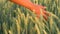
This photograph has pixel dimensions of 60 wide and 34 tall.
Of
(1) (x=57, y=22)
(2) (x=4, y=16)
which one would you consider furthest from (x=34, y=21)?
(2) (x=4, y=16)

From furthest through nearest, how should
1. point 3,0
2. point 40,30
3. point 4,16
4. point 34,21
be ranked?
1. point 3,0
2. point 4,16
3. point 34,21
4. point 40,30

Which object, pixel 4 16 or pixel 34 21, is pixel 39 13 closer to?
pixel 34 21

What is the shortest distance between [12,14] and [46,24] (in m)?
0.46

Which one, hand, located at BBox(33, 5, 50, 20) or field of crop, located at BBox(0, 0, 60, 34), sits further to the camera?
hand, located at BBox(33, 5, 50, 20)

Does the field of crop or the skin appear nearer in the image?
the field of crop

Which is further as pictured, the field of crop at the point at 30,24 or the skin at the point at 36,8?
the skin at the point at 36,8

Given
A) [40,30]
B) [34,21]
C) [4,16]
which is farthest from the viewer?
[4,16]

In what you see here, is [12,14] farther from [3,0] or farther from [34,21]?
[34,21]

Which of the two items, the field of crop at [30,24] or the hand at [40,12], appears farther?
the hand at [40,12]

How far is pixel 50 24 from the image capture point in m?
1.31

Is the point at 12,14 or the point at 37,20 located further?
the point at 12,14

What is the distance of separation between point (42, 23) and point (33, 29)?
0.22ft

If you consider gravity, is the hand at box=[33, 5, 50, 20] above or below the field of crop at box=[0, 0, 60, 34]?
above

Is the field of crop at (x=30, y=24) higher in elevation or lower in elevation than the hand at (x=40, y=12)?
lower
